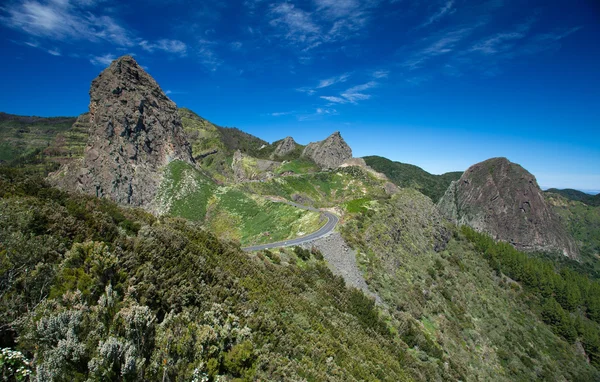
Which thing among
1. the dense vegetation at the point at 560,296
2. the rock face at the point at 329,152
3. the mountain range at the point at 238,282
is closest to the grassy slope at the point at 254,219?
the mountain range at the point at 238,282

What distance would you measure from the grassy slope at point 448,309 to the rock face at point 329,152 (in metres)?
62.8

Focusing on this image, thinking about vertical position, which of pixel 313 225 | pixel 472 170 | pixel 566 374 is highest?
pixel 472 170

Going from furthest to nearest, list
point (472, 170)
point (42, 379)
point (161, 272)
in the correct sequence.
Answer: point (472, 170) < point (161, 272) < point (42, 379)

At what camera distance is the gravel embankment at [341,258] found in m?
29.6

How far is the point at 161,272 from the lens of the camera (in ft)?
36.9

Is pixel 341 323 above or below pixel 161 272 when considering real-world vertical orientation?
below

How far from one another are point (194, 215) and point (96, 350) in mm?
51503

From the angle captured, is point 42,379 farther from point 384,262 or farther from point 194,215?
point 194,215

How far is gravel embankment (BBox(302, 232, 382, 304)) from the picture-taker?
2958cm

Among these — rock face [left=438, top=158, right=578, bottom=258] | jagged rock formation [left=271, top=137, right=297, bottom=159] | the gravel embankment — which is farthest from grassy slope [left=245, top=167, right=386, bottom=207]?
rock face [left=438, top=158, right=578, bottom=258]

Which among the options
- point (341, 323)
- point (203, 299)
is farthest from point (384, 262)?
point (203, 299)

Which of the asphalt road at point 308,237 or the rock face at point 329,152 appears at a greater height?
the rock face at point 329,152

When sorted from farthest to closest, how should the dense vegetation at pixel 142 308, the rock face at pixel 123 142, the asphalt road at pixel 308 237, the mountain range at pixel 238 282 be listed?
1. the rock face at pixel 123 142
2. the asphalt road at pixel 308 237
3. the mountain range at pixel 238 282
4. the dense vegetation at pixel 142 308

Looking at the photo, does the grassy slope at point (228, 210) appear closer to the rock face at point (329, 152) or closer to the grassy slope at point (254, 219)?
the grassy slope at point (254, 219)
